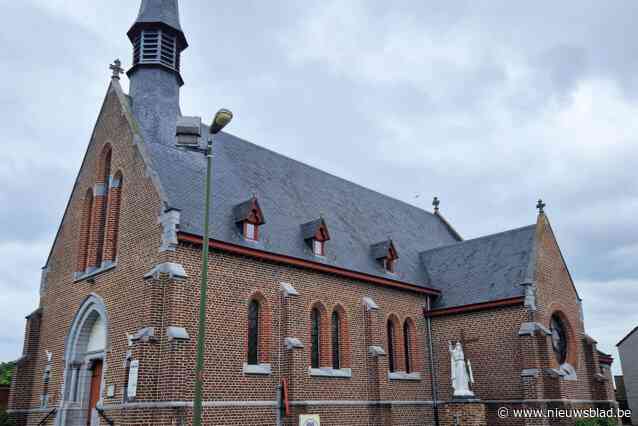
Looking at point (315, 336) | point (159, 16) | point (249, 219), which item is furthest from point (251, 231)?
point (159, 16)

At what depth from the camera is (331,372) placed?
64.4 feet

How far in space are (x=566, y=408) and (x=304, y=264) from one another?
35.0ft

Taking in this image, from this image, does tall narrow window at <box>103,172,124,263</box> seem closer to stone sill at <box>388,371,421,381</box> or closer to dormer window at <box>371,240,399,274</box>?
dormer window at <box>371,240,399,274</box>

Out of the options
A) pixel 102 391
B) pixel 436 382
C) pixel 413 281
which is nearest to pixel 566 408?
pixel 436 382

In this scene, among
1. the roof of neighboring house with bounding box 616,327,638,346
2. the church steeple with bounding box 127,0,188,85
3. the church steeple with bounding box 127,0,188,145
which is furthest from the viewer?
the roof of neighboring house with bounding box 616,327,638,346

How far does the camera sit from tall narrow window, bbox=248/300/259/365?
58.4ft

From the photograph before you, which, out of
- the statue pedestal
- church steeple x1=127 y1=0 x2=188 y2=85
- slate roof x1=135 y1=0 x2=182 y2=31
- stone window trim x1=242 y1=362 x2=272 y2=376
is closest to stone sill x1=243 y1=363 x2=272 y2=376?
stone window trim x1=242 y1=362 x2=272 y2=376

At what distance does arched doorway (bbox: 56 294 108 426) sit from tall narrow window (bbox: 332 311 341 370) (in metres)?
7.69

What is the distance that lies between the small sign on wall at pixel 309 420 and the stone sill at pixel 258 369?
1.66 m

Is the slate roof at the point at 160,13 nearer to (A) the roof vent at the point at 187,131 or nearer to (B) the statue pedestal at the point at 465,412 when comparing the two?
(A) the roof vent at the point at 187,131

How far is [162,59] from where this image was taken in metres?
21.5

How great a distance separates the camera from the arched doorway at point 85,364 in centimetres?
1772

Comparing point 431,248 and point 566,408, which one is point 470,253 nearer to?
point 431,248

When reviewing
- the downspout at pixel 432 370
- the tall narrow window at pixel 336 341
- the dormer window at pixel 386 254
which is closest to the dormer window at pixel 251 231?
the tall narrow window at pixel 336 341
